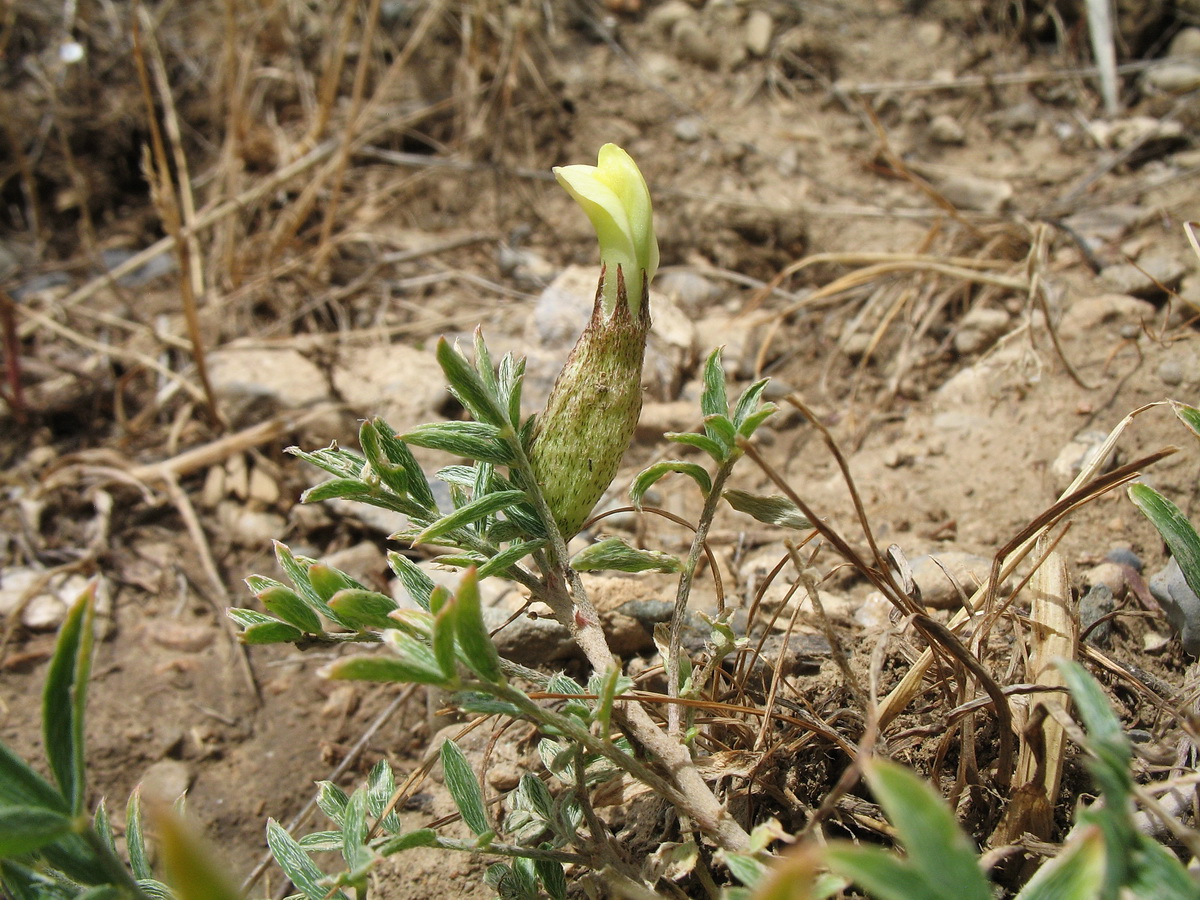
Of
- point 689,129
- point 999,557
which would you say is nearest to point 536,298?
point 689,129

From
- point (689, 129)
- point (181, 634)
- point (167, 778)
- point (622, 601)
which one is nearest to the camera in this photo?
point (622, 601)

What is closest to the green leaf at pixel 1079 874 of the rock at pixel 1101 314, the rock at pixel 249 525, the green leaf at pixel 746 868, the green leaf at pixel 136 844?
the green leaf at pixel 746 868

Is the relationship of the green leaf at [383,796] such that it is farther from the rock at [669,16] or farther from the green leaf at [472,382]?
the rock at [669,16]

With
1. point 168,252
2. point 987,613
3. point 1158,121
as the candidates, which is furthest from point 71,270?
point 1158,121

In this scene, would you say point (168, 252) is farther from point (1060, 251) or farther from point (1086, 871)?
point (1086, 871)

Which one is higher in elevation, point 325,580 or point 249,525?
point 325,580

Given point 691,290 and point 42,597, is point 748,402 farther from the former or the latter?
point 42,597

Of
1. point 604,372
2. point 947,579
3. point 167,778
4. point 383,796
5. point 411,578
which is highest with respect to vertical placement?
point 604,372
